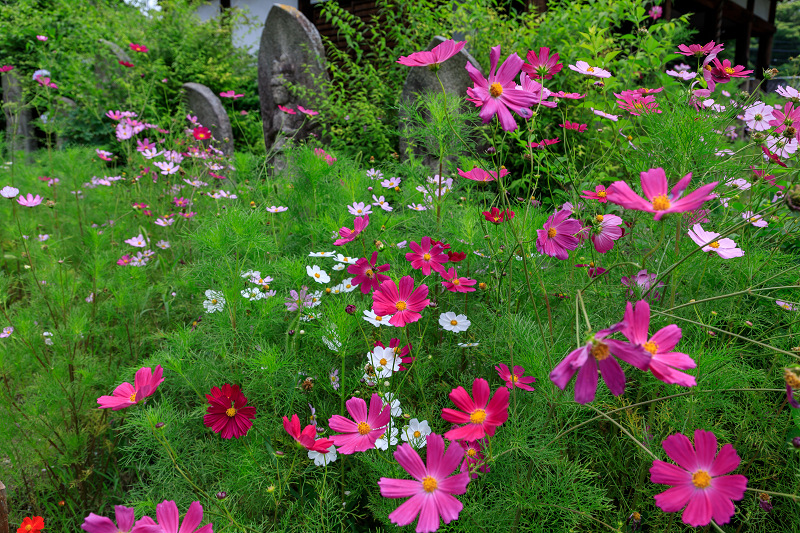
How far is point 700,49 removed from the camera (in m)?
1.05

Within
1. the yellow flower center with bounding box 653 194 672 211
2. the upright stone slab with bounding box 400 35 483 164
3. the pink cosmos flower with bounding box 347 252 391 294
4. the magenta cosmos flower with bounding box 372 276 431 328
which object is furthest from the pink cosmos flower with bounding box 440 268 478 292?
the upright stone slab with bounding box 400 35 483 164

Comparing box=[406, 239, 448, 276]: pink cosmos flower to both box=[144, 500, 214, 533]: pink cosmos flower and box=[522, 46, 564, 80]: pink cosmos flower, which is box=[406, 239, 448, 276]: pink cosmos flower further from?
box=[144, 500, 214, 533]: pink cosmos flower

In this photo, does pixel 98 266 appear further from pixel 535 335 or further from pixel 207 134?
pixel 535 335

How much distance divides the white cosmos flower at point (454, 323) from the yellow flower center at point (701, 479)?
1.98 feet

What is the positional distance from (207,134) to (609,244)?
238cm

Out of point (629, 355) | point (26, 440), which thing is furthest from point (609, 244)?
point (26, 440)

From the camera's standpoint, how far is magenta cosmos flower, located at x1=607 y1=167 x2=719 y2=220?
55 centimetres

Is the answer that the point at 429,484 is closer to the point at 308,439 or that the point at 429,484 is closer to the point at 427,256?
the point at 308,439

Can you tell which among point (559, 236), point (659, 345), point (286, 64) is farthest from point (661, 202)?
point (286, 64)

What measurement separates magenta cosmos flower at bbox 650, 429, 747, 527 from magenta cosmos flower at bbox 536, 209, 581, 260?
36 centimetres

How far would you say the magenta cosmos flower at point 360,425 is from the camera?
0.78 metres

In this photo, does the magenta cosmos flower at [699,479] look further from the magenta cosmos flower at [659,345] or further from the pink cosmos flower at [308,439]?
the pink cosmos flower at [308,439]

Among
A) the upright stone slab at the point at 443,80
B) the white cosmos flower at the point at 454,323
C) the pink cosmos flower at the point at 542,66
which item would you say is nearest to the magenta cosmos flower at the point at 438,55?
the pink cosmos flower at the point at 542,66

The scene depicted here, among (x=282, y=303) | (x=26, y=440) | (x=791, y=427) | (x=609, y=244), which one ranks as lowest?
(x=26, y=440)
